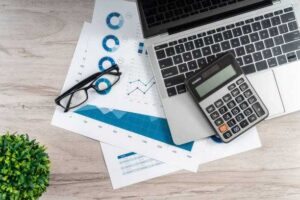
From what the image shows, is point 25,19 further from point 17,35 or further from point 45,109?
point 45,109

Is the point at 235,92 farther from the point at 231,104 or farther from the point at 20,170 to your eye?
the point at 20,170

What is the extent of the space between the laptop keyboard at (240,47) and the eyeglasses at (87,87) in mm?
99

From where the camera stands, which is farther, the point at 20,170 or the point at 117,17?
the point at 117,17

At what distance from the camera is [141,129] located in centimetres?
81

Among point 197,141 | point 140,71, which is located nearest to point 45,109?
point 140,71

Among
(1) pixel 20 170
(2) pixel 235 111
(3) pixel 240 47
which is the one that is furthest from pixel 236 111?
(1) pixel 20 170

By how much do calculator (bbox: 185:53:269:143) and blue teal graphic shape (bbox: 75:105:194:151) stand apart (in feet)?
0.25

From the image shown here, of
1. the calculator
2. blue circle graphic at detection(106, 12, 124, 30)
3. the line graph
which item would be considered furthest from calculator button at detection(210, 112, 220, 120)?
blue circle graphic at detection(106, 12, 124, 30)

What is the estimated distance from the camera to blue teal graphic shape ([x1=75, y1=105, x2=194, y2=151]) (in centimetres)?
81

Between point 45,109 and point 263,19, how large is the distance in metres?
0.44

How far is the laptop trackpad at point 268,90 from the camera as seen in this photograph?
780 mm

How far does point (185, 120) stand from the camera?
2.58ft

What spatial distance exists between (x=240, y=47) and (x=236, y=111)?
119 mm

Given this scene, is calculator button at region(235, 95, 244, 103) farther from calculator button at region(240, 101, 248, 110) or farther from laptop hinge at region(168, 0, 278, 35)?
laptop hinge at region(168, 0, 278, 35)
